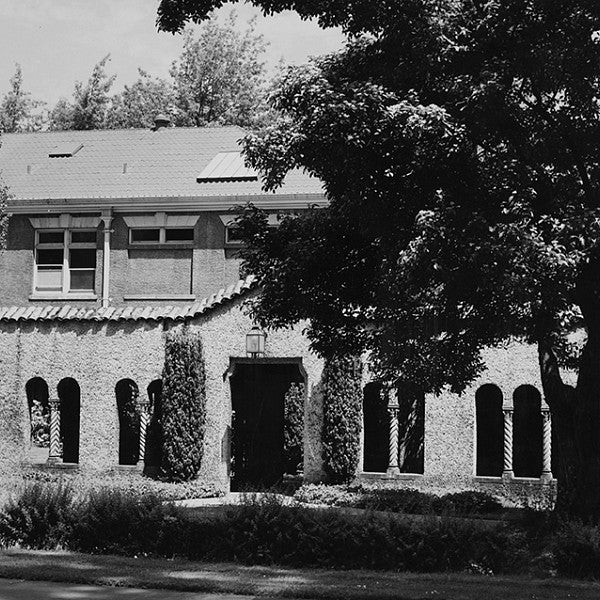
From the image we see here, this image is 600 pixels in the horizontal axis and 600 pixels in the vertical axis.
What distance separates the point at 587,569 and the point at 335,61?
706cm

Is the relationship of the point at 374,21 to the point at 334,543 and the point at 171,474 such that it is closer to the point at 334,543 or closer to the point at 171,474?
the point at 334,543

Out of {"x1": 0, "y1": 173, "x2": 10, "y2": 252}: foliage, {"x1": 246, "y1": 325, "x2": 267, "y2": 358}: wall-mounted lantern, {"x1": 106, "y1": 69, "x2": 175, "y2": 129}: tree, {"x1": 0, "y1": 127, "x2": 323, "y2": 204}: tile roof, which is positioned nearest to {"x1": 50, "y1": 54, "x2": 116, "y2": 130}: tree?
{"x1": 106, "y1": 69, "x2": 175, "y2": 129}: tree

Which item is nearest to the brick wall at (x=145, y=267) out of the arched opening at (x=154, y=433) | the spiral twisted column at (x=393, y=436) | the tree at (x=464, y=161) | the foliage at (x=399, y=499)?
the arched opening at (x=154, y=433)

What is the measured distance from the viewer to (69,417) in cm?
2709

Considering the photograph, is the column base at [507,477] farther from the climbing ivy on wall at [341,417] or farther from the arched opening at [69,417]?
the arched opening at [69,417]

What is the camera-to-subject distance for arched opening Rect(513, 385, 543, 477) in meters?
24.4

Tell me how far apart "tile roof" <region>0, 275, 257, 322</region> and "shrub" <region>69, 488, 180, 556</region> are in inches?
360

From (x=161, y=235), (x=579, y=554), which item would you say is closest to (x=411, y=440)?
(x=161, y=235)

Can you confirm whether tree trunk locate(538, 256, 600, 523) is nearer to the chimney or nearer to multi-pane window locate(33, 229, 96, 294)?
multi-pane window locate(33, 229, 96, 294)

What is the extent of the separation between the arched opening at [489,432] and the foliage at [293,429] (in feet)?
13.6

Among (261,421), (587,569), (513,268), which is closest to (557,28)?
(513,268)

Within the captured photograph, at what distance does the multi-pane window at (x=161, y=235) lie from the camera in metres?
29.4

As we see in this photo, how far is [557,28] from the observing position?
13.2 m

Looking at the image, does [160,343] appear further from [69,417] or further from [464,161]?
[464,161]
